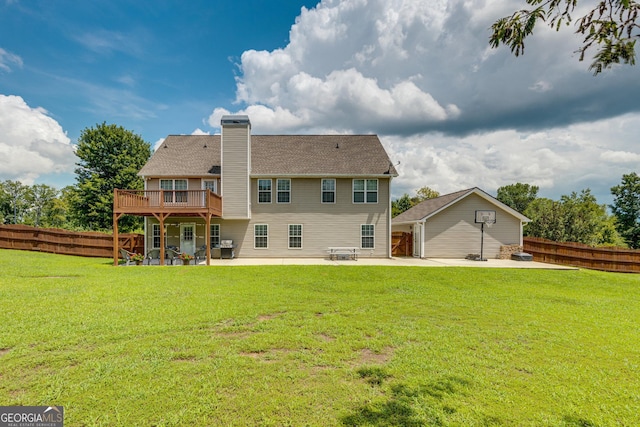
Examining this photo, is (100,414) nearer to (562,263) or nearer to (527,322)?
(527,322)

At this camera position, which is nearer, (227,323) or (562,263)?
(227,323)

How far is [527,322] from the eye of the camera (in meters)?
5.86

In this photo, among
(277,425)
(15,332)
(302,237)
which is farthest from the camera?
(302,237)

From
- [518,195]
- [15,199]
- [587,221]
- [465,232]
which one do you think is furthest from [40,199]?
[518,195]

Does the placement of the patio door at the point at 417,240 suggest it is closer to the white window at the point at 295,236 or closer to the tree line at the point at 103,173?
the white window at the point at 295,236

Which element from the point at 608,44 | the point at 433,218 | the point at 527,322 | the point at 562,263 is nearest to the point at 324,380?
the point at 608,44

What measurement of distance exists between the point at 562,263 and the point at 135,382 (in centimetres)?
2106

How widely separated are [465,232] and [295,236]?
35.6ft

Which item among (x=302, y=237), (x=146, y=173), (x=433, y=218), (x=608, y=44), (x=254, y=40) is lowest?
(x=302, y=237)

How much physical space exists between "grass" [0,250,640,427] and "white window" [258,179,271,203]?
33.2 feet

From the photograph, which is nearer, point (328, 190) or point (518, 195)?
point (328, 190)

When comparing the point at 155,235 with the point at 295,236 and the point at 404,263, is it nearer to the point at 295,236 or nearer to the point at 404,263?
the point at 295,236

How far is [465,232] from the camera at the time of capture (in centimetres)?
1820

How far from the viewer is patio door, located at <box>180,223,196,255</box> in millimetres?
17328
